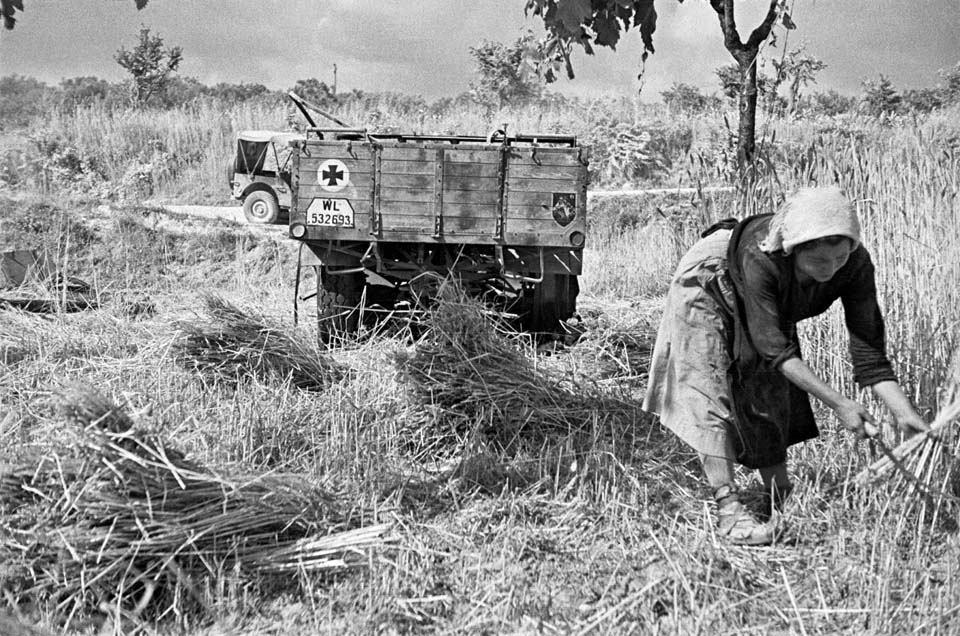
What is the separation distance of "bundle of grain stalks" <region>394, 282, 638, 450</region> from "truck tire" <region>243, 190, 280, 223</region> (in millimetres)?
9679

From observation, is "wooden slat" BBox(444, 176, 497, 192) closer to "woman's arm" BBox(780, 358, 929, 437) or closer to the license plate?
the license plate

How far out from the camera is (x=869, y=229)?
417 centimetres

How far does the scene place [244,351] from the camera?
512 centimetres

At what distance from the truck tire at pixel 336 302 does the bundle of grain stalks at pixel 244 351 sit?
132 centimetres

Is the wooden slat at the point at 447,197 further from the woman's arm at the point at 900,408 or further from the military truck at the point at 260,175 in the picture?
the military truck at the point at 260,175

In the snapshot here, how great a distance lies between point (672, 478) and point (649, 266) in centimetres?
625

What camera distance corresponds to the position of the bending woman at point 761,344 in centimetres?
291

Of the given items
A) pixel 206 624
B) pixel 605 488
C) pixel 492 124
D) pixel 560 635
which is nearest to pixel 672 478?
pixel 605 488

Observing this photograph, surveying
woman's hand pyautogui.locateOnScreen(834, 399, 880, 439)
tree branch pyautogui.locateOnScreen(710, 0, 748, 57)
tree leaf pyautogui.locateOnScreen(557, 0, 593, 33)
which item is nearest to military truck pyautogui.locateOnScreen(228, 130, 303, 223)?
tree branch pyautogui.locateOnScreen(710, 0, 748, 57)

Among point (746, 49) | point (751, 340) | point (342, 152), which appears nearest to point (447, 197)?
point (342, 152)

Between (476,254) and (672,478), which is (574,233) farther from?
(672,478)

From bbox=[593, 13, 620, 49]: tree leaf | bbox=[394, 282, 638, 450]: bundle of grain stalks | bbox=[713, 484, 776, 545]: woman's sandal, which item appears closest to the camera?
bbox=[713, 484, 776, 545]: woman's sandal

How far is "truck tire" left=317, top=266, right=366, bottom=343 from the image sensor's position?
267 inches

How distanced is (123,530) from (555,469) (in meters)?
1.87
